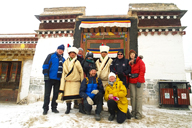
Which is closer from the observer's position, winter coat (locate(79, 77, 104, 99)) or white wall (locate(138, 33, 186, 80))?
winter coat (locate(79, 77, 104, 99))

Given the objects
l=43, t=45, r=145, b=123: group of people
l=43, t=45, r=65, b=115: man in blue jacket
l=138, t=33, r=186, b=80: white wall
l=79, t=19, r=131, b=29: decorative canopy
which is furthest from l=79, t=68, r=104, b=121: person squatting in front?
l=79, t=19, r=131, b=29: decorative canopy

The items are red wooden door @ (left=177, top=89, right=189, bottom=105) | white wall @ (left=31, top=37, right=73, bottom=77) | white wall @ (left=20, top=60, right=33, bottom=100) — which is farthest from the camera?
white wall @ (left=20, top=60, right=33, bottom=100)

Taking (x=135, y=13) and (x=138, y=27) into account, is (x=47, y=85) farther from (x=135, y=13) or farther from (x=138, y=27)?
(x=135, y=13)

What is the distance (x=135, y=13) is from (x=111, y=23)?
1.57 m

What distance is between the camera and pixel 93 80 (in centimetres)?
309

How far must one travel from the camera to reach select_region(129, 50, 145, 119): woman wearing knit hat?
3.07 meters

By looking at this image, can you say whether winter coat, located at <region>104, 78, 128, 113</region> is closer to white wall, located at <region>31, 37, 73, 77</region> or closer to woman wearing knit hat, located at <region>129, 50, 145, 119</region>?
woman wearing knit hat, located at <region>129, 50, 145, 119</region>

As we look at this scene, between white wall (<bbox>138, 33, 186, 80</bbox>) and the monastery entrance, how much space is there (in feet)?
24.9

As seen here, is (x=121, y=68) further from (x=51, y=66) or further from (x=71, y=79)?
(x=51, y=66)

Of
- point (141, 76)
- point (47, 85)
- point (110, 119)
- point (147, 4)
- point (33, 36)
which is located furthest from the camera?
point (33, 36)

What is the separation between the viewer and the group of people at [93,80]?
2.93 metres

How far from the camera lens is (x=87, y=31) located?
6.53 meters

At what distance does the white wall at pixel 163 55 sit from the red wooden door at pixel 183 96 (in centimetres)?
82

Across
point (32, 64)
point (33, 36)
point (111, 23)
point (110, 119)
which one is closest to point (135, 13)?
point (111, 23)
